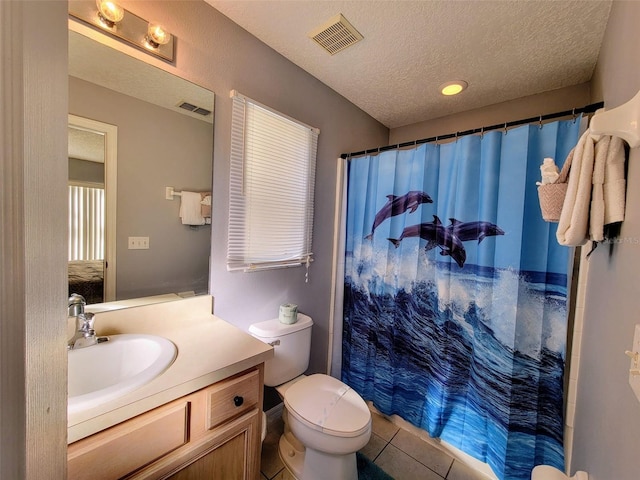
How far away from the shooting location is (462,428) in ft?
4.89

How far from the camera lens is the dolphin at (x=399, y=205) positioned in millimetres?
1629

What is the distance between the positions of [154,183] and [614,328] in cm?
174

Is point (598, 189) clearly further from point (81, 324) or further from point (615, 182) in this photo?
point (81, 324)

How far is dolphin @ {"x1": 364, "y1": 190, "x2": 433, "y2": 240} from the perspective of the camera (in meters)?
Answer: 1.63

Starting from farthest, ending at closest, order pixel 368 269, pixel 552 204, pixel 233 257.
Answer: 1. pixel 368 269
2. pixel 233 257
3. pixel 552 204

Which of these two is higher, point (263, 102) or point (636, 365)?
point (263, 102)

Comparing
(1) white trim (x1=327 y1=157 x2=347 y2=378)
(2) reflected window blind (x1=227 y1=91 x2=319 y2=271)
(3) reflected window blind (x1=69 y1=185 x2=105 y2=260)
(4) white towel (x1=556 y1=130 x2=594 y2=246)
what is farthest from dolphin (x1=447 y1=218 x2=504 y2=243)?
(3) reflected window blind (x1=69 y1=185 x2=105 y2=260)

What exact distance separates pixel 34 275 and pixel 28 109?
0.21 metres

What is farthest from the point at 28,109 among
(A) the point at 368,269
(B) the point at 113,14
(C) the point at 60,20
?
(A) the point at 368,269

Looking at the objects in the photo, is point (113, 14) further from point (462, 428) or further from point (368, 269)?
point (462, 428)

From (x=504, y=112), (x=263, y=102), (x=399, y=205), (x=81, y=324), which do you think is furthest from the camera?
(x=504, y=112)

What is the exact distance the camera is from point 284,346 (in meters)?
1.50

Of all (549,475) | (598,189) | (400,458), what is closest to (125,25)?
(598,189)

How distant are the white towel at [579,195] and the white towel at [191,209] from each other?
56.6 inches
